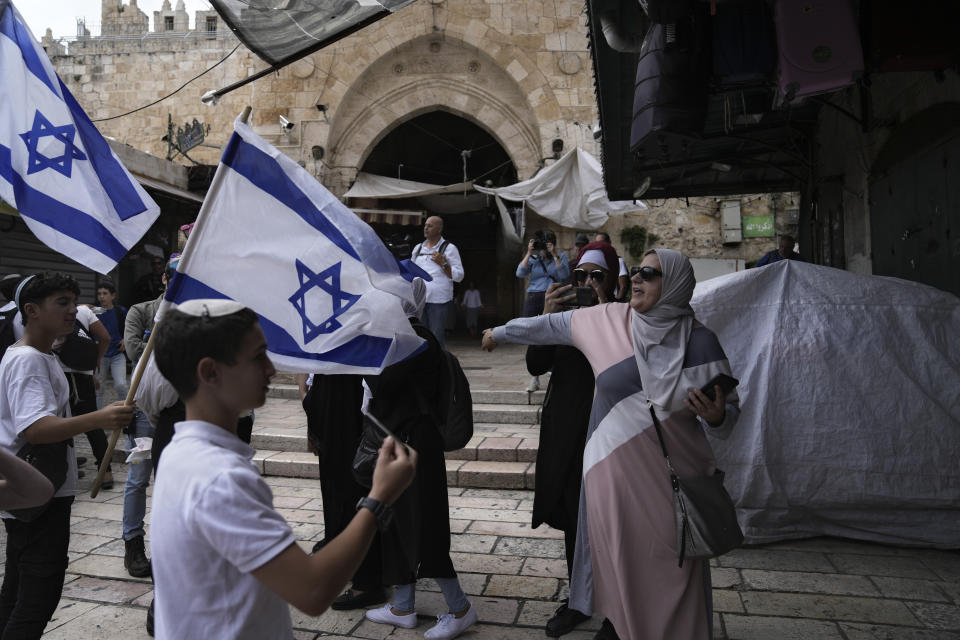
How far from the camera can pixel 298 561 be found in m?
1.33

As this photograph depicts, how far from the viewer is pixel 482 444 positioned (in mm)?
6543

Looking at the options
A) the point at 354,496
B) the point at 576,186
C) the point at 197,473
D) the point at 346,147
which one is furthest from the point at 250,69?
the point at 197,473

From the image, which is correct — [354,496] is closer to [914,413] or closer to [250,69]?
[914,413]

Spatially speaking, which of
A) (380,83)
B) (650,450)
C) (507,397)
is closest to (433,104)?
(380,83)

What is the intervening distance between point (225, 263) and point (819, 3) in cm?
350

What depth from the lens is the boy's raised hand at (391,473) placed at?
1.48 meters

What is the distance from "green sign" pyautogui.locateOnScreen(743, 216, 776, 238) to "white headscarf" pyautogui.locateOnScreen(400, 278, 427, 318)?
39.9 ft

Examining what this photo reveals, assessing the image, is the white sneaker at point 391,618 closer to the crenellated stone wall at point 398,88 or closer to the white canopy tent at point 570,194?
the white canopy tent at point 570,194

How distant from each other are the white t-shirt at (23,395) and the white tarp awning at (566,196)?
37.3ft

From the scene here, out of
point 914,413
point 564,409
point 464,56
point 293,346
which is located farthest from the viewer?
point 464,56

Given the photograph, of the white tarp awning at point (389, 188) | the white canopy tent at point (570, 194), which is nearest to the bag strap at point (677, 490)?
the white canopy tent at point (570, 194)

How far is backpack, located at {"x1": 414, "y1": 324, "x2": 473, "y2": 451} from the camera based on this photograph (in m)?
3.46

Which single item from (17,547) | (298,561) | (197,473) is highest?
(197,473)

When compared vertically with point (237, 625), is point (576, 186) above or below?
above
